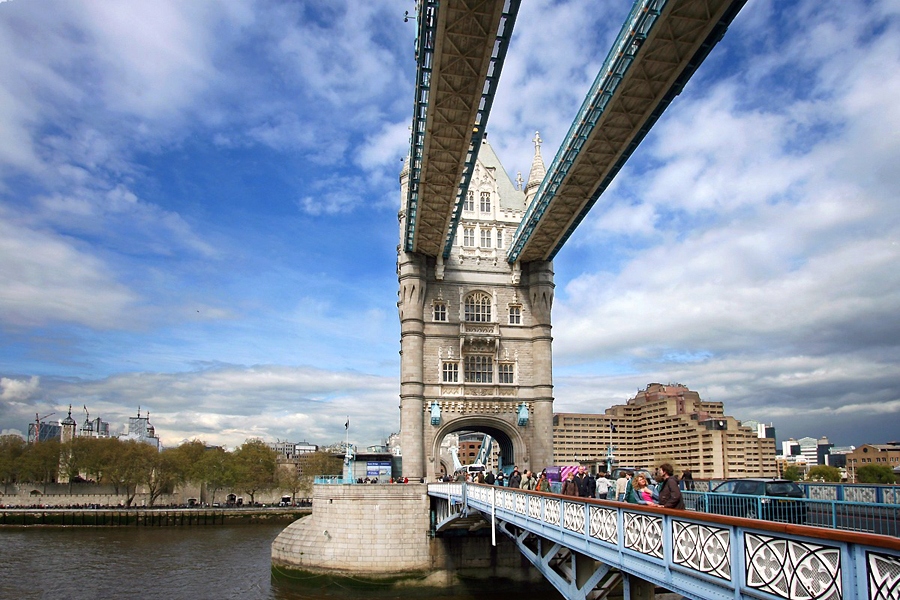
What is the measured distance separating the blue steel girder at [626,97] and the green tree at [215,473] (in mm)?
70673

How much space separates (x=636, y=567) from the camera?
35.8ft

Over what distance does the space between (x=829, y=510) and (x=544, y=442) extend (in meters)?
26.5

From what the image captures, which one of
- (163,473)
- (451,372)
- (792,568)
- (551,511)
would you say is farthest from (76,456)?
(792,568)

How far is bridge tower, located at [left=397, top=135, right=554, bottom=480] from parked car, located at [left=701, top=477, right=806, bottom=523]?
23.4m

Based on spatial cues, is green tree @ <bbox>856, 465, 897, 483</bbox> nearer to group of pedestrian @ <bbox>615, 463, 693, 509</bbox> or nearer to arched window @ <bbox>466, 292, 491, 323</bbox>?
arched window @ <bbox>466, 292, 491, 323</bbox>

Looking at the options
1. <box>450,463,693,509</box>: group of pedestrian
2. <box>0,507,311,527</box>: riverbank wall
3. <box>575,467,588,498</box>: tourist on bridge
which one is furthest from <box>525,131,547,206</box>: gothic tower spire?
<box>0,507,311,527</box>: riverbank wall

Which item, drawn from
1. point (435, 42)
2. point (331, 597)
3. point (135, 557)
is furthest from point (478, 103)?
point (135, 557)

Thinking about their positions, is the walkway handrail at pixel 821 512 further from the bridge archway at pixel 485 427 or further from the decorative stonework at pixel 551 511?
the bridge archway at pixel 485 427

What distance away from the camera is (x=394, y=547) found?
3519 centimetres

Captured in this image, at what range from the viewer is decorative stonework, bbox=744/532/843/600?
6.61 m

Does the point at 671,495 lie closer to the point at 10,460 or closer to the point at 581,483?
the point at 581,483

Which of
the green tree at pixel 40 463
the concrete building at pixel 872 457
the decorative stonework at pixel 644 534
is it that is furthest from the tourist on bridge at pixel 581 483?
the concrete building at pixel 872 457

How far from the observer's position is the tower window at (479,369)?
140 feet

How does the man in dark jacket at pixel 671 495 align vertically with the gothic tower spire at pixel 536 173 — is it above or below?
below
